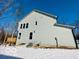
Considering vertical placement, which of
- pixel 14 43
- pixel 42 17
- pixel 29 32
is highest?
pixel 42 17

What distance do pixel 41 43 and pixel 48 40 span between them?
1.31 meters

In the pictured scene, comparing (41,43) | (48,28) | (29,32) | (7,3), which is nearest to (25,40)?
(29,32)

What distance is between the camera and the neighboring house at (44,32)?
18.0m

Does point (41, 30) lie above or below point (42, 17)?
below

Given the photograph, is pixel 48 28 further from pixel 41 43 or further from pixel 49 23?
pixel 41 43

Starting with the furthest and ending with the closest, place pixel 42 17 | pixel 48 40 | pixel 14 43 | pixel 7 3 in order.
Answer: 1. pixel 14 43
2. pixel 42 17
3. pixel 48 40
4. pixel 7 3

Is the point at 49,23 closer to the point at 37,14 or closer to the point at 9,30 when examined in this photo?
the point at 37,14

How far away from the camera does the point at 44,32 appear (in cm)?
2052

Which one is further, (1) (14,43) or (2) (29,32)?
(1) (14,43)

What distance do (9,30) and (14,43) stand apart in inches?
485

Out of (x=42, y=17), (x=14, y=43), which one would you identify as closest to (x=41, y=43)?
(x=42, y=17)

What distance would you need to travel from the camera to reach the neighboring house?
59.0ft

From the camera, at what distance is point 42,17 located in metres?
21.3

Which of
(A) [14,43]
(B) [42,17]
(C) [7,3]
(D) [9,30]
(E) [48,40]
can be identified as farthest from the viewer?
(D) [9,30]
